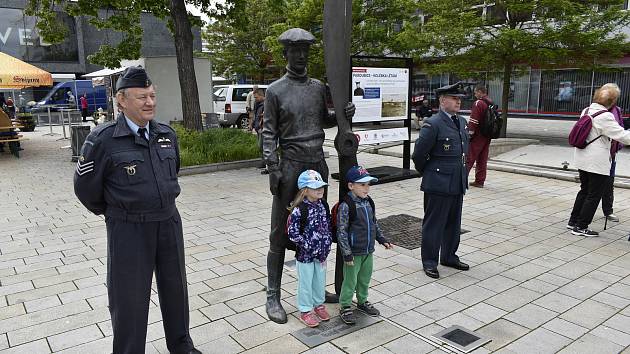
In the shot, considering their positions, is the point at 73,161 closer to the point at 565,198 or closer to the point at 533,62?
the point at 565,198

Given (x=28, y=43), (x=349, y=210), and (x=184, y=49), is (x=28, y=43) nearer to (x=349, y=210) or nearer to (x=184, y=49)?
(x=184, y=49)

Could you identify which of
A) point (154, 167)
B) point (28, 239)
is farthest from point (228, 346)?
point (28, 239)

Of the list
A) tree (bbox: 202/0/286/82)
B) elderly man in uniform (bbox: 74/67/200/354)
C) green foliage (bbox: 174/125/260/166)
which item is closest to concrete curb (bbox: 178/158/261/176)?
green foliage (bbox: 174/125/260/166)

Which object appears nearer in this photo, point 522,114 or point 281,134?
point 281,134

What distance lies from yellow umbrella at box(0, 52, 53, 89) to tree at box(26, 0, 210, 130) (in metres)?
1.03

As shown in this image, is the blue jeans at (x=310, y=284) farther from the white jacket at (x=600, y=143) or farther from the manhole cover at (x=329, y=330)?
the white jacket at (x=600, y=143)

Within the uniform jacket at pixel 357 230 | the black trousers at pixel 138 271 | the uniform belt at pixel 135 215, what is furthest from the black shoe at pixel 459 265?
the uniform belt at pixel 135 215

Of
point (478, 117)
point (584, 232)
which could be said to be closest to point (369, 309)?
point (584, 232)

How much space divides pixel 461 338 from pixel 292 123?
204 centimetres

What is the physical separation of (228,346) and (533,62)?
48.2 feet

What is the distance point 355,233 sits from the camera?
3.71 m

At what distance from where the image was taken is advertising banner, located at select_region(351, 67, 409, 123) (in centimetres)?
916

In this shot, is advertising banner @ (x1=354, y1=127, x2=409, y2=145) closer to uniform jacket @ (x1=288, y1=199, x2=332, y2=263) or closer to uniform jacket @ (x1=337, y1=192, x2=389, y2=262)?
uniform jacket @ (x1=337, y1=192, x2=389, y2=262)

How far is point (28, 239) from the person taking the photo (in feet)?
20.2
